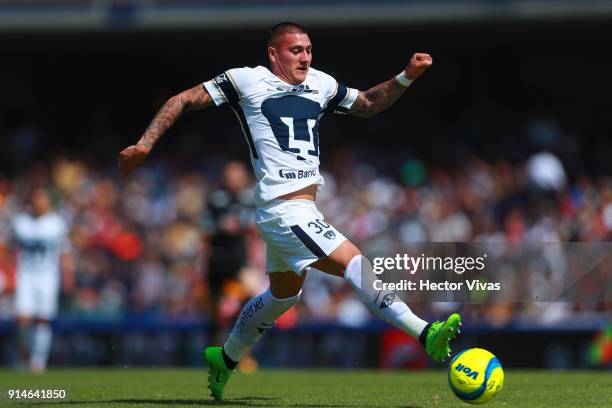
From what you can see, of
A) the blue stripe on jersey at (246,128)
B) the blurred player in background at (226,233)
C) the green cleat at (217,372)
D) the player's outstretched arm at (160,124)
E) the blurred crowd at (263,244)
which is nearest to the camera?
the player's outstretched arm at (160,124)

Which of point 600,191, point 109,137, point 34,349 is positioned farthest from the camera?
point 109,137

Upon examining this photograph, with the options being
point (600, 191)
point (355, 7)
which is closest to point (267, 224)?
point (600, 191)

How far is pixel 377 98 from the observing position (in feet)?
28.6

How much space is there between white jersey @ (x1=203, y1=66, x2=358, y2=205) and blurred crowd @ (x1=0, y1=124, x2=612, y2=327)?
6.66 m

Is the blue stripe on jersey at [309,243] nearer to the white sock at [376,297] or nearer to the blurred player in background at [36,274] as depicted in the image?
the white sock at [376,297]

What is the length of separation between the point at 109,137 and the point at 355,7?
5.65 m

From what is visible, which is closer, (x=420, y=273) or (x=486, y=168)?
(x=420, y=273)

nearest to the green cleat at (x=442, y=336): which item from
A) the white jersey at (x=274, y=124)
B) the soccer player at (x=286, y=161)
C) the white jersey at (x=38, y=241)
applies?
the soccer player at (x=286, y=161)

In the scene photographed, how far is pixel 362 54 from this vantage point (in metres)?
24.8

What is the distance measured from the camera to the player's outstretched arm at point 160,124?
7.67 meters

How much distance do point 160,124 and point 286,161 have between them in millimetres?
874

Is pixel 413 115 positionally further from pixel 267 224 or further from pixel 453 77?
pixel 267 224
